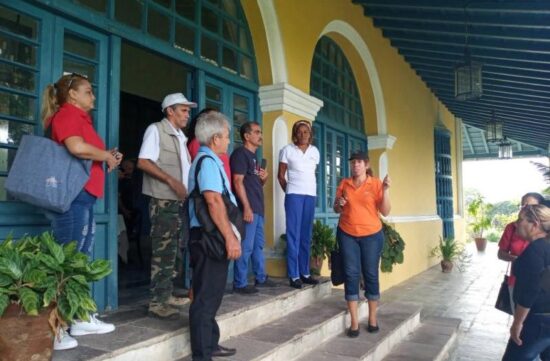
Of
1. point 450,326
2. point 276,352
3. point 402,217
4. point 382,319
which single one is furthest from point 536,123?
point 276,352

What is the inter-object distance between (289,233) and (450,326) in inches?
79.9

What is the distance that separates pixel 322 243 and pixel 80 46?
2.95m

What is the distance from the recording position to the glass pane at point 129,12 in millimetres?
3332

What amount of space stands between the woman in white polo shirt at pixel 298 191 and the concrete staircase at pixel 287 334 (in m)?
0.32

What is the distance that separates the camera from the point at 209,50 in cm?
420

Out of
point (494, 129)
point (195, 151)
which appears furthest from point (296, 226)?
point (494, 129)

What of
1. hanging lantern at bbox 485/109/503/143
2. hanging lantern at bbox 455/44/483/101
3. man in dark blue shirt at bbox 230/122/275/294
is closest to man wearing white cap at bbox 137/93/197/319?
man in dark blue shirt at bbox 230/122/275/294

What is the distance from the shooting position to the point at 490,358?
4.25 metres

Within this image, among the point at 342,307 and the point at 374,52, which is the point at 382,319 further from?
the point at 374,52

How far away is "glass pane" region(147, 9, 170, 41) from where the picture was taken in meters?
3.65

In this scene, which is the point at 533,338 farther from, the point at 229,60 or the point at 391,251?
the point at 229,60

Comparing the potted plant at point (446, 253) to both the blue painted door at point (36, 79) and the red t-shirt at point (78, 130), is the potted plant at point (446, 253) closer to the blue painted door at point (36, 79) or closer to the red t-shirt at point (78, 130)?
the blue painted door at point (36, 79)

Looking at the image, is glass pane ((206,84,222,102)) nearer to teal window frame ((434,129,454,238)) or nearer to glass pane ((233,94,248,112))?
glass pane ((233,94,248,112))

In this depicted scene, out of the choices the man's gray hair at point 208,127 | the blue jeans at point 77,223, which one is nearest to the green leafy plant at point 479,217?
the man's gray hair at point 208,127
